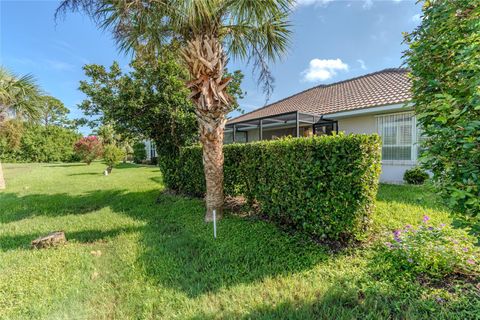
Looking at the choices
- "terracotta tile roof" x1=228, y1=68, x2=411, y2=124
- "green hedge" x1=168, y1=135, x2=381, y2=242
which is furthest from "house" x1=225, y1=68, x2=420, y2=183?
"green hedge" x1=168, y1=135, x2=381, y2=242

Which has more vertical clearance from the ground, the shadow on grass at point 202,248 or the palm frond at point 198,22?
the palm frond at point 198,22

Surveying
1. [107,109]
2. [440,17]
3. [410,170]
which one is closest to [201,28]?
[440,17]

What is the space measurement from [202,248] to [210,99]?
3210mm

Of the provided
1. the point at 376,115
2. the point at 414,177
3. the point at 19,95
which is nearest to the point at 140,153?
the point at 19,95

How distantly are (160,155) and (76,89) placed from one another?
374 cm

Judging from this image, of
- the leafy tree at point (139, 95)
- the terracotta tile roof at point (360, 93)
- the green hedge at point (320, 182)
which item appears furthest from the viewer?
the terracotta tile roof at point (360, 93)

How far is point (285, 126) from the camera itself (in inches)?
583

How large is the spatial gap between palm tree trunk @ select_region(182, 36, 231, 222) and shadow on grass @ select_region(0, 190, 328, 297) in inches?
35.9

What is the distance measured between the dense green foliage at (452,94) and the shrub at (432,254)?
1394 mm

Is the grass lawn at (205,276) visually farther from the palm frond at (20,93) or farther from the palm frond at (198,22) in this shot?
the palm frond at (20,93)

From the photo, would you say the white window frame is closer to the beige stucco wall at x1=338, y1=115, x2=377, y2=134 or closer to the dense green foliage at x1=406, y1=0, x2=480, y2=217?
the beige stucco wall at x1=338, y1=115, x2=377, y2=134

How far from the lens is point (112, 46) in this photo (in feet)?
20.2

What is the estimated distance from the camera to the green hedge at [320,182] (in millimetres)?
3676

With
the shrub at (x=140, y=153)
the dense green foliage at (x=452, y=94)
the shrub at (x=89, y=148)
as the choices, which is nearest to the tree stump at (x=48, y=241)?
the dense green foliage at (x=452, y=94)
